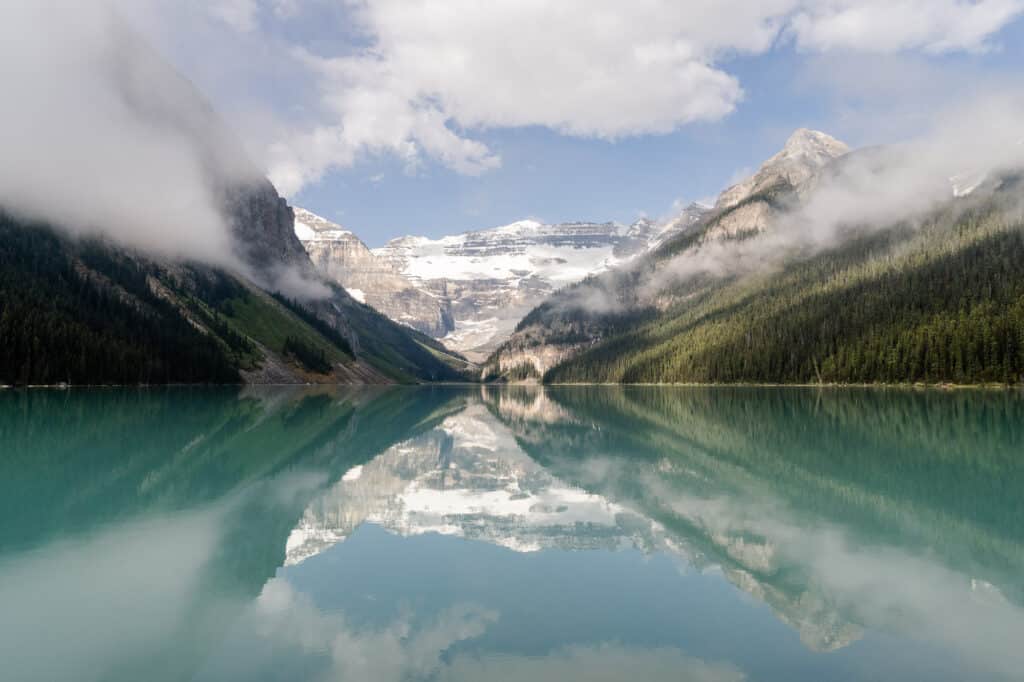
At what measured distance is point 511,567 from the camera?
52.6 feet

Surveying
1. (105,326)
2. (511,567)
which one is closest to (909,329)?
(511,567)

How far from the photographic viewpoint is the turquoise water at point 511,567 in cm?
1041

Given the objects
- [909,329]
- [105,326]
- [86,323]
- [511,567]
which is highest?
[86,323]

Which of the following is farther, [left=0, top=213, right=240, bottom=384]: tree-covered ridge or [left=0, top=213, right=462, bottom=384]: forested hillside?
[left=0, top=213, right=462, bottom=384]: forested hillside

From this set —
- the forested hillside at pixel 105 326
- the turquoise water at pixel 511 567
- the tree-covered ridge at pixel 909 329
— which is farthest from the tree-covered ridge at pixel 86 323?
the tree-covered ridge at pixel 909 329

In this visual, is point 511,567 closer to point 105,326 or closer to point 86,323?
point 86,323

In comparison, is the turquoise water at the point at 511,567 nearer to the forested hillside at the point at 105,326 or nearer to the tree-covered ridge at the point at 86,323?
the tree-covered ridge at the point at 86,323

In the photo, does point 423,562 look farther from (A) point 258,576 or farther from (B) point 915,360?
(B) point 915,360

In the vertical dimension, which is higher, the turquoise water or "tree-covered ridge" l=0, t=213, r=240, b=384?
"tree-covered ridge" l=0, t=213, r=240, b=384

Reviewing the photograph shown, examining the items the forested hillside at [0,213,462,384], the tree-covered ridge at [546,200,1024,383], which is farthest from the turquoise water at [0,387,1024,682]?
the tree-covered ridge at [546,200,1024,383]

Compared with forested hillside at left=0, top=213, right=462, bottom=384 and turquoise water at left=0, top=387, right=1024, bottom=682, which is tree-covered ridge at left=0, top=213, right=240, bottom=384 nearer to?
forested hillside at left=0, top=213, right=462, bottom=384

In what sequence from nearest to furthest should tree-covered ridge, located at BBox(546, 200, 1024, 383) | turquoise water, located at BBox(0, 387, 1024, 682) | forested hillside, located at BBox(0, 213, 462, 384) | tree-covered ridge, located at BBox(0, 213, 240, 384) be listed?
turquoise water, located at BBox(0, 387, 1024, 682), tree-covered ridge, located at BBox(0, 213, 240, 384), forested hillside, located at BBox(0, 213, 462, 384), tree-covered ridge, located at BBox(546, 200, 1024, 383)

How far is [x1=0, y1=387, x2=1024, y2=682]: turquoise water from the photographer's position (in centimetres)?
1041

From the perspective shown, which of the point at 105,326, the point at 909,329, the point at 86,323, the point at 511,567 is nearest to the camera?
the point at 511,567
